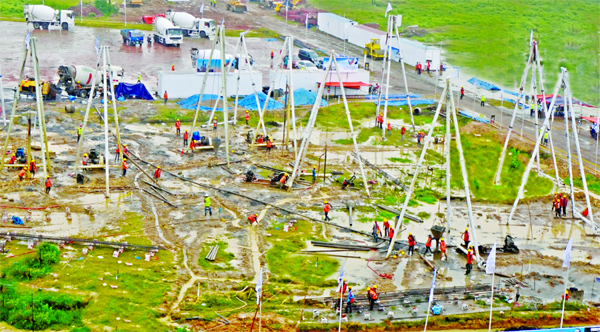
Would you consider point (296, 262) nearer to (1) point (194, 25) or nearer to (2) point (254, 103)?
(2) point (254, 103)

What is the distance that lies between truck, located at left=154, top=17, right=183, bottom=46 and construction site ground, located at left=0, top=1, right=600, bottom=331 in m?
24.3

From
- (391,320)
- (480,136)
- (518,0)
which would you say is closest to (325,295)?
(391,320)

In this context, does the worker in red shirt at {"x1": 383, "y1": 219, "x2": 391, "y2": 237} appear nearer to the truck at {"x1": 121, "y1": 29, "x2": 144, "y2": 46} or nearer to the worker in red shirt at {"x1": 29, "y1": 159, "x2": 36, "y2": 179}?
the worker in red shirt at {"x1": 29, "y1": 159, "x2": 36, "y2": 179}

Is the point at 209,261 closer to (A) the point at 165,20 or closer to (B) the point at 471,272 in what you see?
(B) the point at 471,272

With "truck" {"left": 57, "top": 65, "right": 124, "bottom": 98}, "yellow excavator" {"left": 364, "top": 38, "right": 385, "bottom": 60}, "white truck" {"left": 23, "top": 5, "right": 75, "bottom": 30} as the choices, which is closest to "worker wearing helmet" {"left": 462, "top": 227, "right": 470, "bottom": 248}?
"truck" {"left": 57, "top": 65, "right": 124, "bottom": 98}

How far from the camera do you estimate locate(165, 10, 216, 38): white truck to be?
92312 millimetres

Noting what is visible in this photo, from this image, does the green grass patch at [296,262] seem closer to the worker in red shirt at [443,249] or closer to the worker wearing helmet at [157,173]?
the worker in red shirt at [443,249]

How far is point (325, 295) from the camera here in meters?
33.2

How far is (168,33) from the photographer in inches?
3415

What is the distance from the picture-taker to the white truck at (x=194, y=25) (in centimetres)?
9231

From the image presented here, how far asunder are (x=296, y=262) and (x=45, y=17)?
213 ft

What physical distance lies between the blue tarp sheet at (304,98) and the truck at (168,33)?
24.6m

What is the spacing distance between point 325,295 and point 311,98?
35573 mm

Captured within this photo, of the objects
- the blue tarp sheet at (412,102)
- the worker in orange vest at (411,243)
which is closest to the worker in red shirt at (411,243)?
the worker in orange vest at (411,243)
